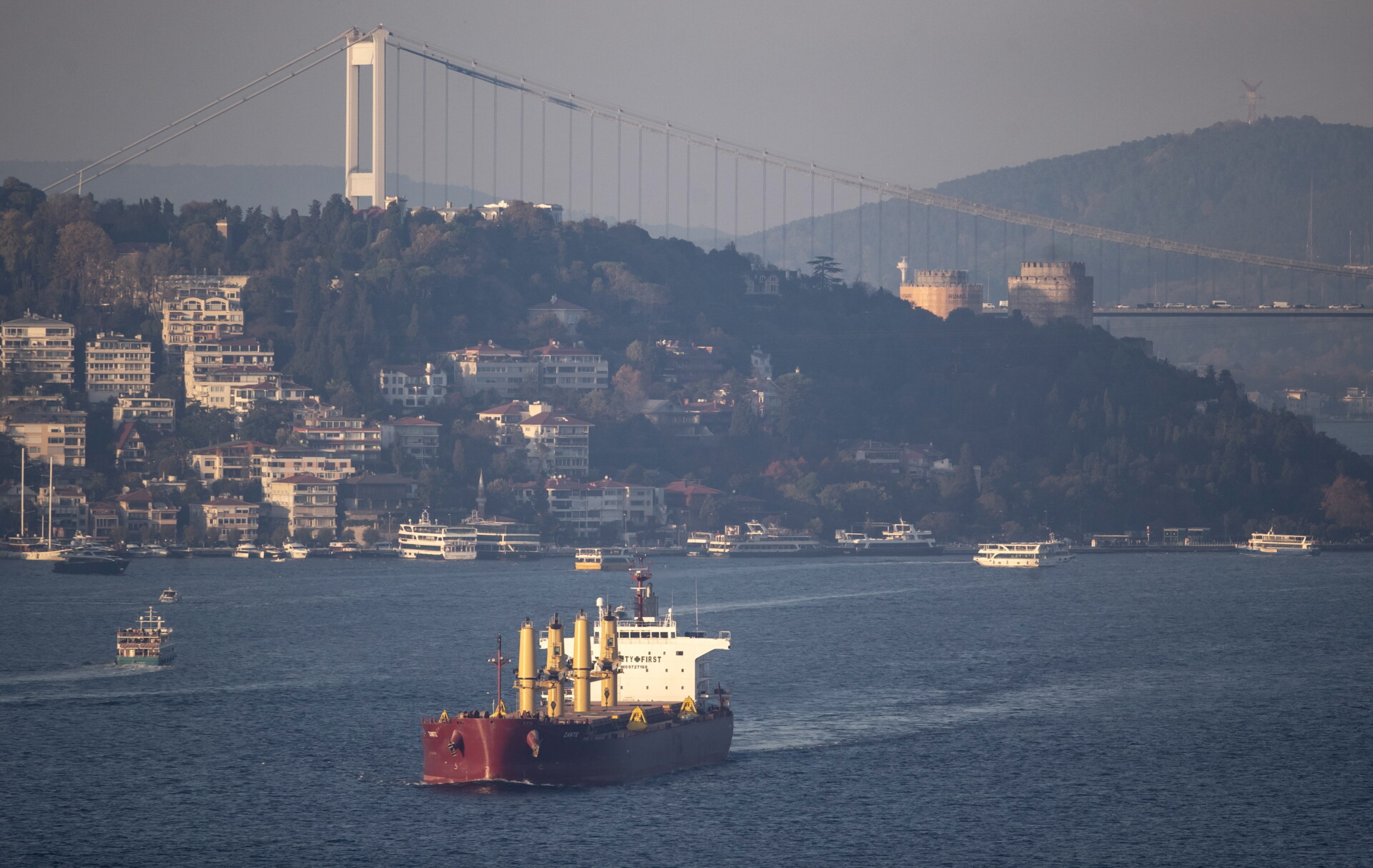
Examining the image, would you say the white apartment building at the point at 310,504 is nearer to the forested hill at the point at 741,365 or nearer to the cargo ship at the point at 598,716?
the forested hill at the point at 741,365

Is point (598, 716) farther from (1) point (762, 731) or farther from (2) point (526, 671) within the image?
(1) point (762, 731)

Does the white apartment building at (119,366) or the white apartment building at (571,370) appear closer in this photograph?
the white apartment building at (119,366)

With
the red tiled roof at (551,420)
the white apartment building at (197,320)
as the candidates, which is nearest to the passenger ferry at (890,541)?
the red tiled roof at (551,420)

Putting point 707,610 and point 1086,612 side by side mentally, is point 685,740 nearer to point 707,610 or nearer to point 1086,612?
point 707,610

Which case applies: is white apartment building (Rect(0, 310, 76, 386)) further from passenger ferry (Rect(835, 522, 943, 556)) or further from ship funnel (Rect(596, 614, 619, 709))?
ship funnel (Rect(596, 614, 619, 709))

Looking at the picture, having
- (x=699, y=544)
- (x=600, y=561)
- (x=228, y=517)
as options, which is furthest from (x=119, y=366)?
(x=600, y=561)

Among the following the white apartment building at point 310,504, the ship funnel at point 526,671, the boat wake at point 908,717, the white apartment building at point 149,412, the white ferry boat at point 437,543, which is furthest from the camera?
the white apartment building at point 149,412

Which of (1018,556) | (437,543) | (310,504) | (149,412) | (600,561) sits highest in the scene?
(149,412)
